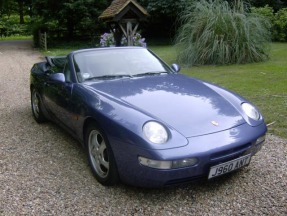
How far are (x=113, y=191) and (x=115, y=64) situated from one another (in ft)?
5.61

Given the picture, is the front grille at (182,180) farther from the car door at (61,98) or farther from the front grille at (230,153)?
the car door at (61,98)

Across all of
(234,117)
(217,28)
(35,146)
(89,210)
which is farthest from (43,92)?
(217,28)

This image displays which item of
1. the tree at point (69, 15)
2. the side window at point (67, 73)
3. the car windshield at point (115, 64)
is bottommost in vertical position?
the tree at point (69, 15)

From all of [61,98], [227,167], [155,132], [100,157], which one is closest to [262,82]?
[61,98]

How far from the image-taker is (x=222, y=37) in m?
10.5

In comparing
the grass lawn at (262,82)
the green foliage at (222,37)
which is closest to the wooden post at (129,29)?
the green foliage at (222,37)

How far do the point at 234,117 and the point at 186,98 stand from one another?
53cm

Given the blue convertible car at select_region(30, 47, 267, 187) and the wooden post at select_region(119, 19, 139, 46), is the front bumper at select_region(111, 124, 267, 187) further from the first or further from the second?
the wooden post at select_region(119, 19, 139, 46)

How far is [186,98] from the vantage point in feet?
12.0

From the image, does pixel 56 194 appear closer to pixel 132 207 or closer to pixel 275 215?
pixel 132 207

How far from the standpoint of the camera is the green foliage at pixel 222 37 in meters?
10.6

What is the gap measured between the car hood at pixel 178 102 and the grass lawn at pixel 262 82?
1582 mm

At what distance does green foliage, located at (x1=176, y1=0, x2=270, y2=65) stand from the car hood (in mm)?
6687

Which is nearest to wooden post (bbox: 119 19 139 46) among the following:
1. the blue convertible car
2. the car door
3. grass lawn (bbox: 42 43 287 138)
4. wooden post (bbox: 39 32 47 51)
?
grass lawn (bbox: 42 43 287 138)
